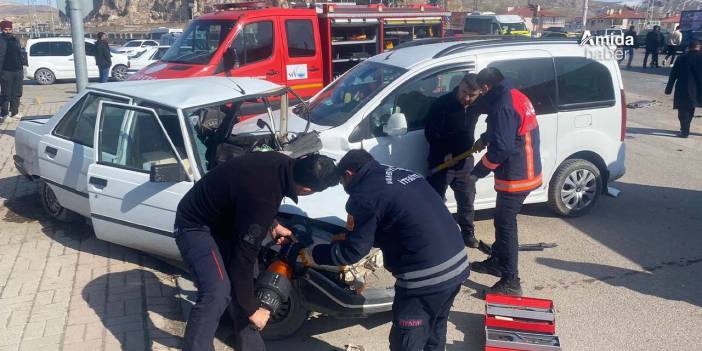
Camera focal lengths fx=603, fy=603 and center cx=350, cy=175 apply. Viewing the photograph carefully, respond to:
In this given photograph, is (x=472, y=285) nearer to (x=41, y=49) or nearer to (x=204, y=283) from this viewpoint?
(x=204, y=283)

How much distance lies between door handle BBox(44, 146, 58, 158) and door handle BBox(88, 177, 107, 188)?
0.97m

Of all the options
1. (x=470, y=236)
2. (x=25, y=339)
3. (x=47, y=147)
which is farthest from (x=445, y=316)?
(x=47, y=147)

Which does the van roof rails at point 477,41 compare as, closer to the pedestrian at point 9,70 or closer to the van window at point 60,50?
the pedestrian at point 9,70

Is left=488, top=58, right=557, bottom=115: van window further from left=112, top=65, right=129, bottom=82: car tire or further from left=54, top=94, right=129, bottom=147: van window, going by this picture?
left=112, top=65, right=129, bottom=82: car tire

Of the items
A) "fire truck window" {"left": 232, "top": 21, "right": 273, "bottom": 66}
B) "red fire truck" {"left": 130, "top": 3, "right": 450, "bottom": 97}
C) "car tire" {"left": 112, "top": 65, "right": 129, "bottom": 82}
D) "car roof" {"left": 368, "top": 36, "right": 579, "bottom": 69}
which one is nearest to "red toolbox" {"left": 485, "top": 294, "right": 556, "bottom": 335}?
"car roof" {"left": 368, "top": 36, "right": 579, "bottom": 69}

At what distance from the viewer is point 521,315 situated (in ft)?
13.6

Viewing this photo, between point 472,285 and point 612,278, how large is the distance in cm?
124

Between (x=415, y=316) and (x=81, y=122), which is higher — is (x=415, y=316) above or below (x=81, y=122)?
below

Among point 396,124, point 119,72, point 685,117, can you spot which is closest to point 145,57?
point 119,72

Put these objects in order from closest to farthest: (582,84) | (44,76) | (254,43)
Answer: (582,84)
(254,43)
(44,76)

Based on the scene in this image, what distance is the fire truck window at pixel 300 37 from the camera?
1013cm

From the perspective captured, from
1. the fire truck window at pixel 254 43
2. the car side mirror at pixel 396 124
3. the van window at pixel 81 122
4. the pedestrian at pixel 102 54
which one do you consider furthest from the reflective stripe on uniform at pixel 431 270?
the pedestrian at pixel 102 54

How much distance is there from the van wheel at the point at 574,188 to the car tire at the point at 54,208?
5054 mm

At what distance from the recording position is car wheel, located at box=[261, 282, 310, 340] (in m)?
4.08
